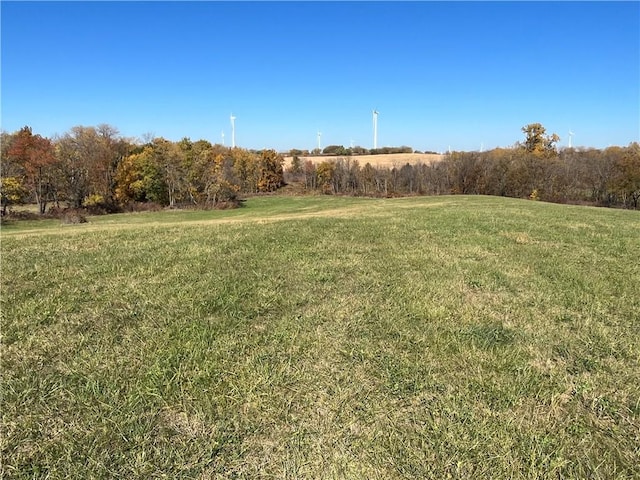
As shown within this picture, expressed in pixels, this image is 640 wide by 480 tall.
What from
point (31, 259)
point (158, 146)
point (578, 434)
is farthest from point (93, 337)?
point (158, 146)

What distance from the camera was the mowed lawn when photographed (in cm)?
260

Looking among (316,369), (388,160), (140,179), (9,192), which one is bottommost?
(316,369)

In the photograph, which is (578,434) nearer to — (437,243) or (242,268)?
(242,268)

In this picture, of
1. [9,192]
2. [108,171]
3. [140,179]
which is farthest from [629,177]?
[9,192]

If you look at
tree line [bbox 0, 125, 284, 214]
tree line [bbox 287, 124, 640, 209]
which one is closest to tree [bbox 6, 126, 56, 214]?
tree line [bbox 0, 125, 284, 214]

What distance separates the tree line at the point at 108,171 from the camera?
4619 cm

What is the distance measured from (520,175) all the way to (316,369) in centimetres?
5747

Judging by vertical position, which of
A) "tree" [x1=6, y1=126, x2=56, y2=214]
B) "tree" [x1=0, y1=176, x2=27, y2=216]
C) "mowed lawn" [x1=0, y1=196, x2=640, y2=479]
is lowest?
"mowed lawn" [x1=0, y1=196, x2=640, y2=479]

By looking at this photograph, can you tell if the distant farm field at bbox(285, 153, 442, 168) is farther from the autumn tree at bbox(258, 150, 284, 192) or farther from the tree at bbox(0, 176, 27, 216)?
the tree at bbox(0, 176, 27, 216)

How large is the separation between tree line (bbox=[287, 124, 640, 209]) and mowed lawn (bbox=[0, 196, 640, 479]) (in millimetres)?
51164

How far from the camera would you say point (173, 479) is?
2.44 meters

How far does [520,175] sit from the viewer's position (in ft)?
178

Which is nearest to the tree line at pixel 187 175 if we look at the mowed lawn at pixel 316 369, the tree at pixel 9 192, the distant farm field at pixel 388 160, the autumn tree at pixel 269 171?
the tree at pixel 9 192

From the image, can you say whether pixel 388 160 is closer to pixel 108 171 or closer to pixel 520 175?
pixel 520 175
